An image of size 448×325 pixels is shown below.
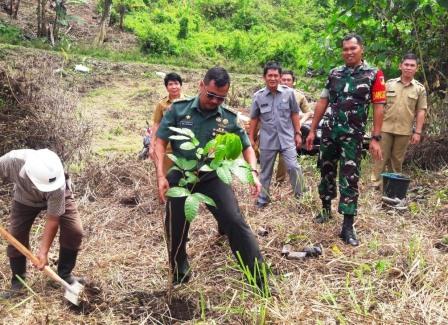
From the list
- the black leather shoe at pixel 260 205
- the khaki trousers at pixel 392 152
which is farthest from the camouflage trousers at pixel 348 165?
the khaki trousers at pixel 392 152

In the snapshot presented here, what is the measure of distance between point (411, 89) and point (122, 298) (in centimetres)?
391

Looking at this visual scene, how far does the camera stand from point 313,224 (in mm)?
4129

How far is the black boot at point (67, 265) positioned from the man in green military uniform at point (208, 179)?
68cm

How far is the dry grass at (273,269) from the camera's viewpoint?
275cm

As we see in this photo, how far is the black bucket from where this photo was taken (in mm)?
4836

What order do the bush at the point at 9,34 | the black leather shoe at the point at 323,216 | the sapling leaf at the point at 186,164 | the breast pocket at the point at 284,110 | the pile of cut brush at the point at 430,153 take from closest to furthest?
the sapling leaf at the point at 186,164 → the black leather shoe at the point at 323,216 → the breast pocket at the point at 284,110 → the pile of cut brush at the point at 430,153 → the bush at the point at 9,34

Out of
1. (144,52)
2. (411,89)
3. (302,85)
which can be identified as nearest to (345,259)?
(411,89)

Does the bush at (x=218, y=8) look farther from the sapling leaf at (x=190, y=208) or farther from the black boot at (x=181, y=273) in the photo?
the sapling leaf at (x=190, y=208)

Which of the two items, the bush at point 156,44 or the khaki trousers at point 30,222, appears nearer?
the khaki trousers at point 30,222

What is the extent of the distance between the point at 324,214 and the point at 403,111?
1.84 metres

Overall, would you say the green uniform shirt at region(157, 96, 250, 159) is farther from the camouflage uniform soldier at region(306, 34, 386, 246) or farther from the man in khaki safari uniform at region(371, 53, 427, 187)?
the man in khaki safari uniform at region(371, 53, 427, 187)

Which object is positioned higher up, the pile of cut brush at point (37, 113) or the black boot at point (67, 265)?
the pile of cut brush at point (37, 113)

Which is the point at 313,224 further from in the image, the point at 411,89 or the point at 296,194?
the point at 411,89

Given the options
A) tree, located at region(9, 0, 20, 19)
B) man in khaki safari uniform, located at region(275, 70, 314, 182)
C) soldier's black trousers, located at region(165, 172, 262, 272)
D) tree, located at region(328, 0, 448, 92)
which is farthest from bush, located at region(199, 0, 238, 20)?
soldier's black trousers, located at region(165, 172, 262, 272)
